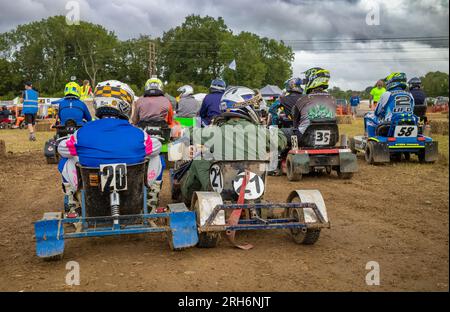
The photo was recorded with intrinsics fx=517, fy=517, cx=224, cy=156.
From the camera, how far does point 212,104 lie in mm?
10148

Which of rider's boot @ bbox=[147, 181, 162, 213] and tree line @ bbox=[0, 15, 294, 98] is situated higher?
tree line @ bbox=[0, 15, 294, 98]

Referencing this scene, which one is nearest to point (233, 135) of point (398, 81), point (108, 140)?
point (108, 140)

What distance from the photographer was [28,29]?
76375 mm

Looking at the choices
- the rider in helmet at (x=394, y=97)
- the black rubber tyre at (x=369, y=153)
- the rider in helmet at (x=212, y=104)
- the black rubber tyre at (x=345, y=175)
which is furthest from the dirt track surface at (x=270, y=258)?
the rider in helmet at (x=394, y=97)

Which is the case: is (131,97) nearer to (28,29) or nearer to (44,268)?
(44,268)

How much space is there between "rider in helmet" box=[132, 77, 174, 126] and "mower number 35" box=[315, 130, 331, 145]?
10.1 ft

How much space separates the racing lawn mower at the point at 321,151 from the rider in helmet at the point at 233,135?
374 centimetres

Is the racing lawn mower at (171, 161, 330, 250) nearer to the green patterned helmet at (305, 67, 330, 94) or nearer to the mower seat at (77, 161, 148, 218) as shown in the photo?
the mower seat at (77, 161, 148, 218)

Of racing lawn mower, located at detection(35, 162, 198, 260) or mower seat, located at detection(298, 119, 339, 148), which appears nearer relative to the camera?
racing lawn mower, located at detection(35, 162, 198, 260)

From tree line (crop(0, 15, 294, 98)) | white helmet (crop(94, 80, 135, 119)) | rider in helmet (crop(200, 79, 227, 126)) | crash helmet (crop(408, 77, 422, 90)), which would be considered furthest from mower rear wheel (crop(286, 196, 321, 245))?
tree line (crop(0, 15, 294, 98))

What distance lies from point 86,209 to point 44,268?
0.73 m

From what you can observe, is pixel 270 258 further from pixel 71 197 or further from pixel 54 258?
pixel 71 197

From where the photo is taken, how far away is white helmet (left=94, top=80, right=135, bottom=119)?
532 cm

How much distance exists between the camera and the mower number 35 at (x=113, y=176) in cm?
495
